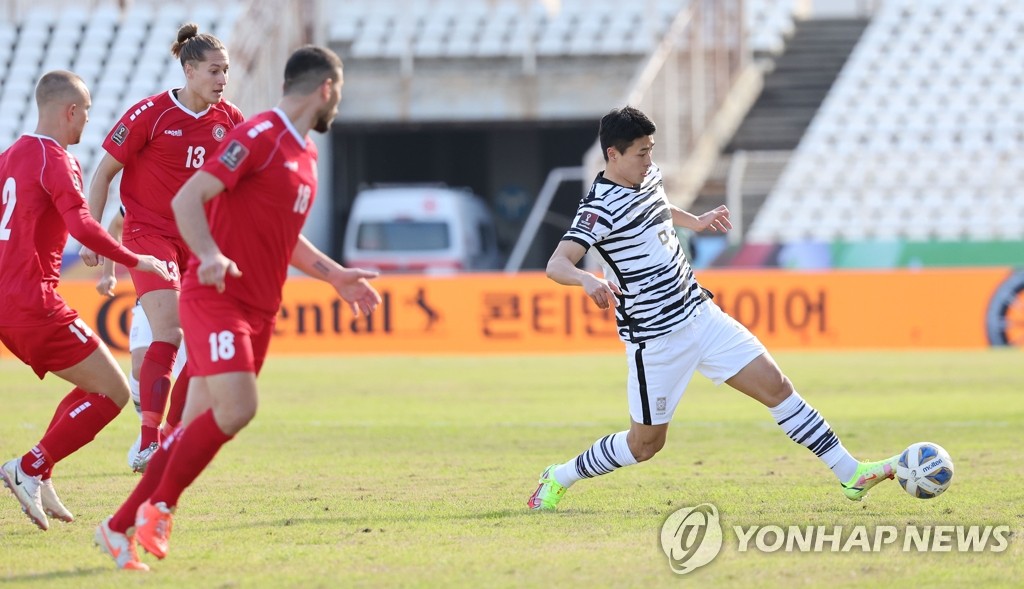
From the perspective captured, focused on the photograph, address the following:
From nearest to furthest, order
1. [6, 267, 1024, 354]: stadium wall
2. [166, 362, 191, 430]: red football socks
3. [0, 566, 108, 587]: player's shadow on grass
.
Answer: [0, 566, 108, 587]: player's shadow on grass < [166, 362, 191, 430]: red football socks < [6, 267, 1024, 354]: stadium wall

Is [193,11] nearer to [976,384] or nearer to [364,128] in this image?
[364,128]

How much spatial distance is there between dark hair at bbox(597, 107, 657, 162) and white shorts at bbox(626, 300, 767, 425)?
93cm

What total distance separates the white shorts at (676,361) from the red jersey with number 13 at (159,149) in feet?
8.53

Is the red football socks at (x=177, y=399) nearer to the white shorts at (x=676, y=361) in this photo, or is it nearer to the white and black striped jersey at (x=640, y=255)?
the white and black striped jersey at (x=640, y=255)

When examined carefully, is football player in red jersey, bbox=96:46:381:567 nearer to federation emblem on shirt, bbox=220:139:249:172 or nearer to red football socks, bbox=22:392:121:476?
federation emblem on shirt, bbox=220:139:249:172

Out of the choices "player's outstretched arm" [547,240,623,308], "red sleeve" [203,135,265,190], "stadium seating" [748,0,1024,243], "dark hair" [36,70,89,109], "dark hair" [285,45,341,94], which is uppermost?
"dark hair" [285,45,341,94]

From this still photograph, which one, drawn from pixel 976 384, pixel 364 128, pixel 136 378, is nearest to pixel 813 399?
pixel 976 384

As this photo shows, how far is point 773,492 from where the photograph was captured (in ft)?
25.2

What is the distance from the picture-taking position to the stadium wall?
805 inches

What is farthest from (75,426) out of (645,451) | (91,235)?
(645,451)

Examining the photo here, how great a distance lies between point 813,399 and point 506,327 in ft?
25.2

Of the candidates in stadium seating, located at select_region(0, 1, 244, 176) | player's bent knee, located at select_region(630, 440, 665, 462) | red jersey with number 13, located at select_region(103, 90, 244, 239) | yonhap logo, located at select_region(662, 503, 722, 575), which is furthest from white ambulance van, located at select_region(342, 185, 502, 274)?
yonhap logo, located at select_region(662, 503, 722, 575)

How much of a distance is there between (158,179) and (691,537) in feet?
11.8

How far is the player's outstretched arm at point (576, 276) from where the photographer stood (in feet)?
20.7
